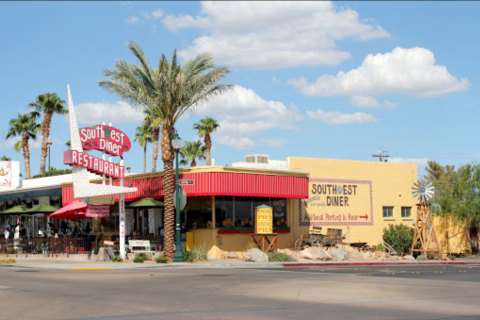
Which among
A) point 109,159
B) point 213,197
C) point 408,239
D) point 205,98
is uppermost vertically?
point 205,98

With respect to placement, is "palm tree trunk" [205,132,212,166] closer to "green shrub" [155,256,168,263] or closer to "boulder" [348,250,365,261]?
"boulder" [348,250,365,261]

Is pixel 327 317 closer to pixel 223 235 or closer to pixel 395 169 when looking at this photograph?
pixel 223 235

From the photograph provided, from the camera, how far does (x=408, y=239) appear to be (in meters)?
39.9

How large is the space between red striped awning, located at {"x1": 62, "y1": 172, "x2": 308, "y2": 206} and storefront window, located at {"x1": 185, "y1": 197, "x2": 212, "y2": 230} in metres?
1.30

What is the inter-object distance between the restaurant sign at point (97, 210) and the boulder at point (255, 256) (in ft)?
26.2

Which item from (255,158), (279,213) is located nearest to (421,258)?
(279,213)

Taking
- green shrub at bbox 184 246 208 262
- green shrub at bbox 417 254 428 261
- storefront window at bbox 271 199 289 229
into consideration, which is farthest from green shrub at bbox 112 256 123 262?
green shrub at bbox 417 254 428 261

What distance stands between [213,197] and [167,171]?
3378mm

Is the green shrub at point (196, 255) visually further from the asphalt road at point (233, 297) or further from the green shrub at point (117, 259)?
the asphalt road at point (233, 297)

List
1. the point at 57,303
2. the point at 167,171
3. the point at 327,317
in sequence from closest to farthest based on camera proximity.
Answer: the point at 327,317 < the point at 57,303 < the point at 167,171

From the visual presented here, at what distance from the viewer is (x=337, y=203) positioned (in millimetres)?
38875

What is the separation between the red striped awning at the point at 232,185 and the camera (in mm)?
31469

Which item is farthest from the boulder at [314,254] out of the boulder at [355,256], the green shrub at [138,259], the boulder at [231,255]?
the green shrub at [138,259]

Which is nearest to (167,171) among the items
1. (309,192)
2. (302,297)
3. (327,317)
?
(309,192)
